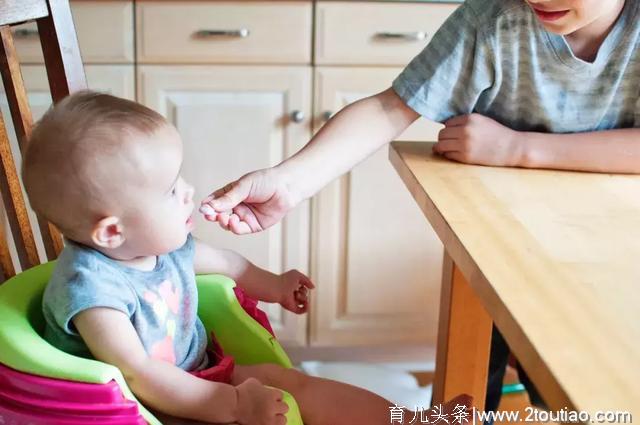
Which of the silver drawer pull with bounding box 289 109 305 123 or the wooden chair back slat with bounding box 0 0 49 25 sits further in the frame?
the silver drawer pull with bounding box 289 109 305 123

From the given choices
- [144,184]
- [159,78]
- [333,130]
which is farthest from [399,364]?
[144,184]

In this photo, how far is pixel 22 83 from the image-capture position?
0.96m

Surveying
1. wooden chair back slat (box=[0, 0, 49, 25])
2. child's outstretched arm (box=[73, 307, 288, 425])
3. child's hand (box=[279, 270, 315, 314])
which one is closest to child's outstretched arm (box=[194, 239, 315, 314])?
child's hand (box=[279, 270, 315, 314])

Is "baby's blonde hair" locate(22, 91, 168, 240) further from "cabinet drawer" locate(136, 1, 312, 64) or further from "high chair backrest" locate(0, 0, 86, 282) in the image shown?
"cabinet drawer" locate(136, 1, 312, 64)

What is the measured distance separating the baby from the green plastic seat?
34mm

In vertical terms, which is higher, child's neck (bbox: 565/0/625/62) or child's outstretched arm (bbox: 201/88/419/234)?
child's neck (bbox: 565/0/625/62)

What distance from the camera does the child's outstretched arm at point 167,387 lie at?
78 cm

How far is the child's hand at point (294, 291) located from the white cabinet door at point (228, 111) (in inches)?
32.3

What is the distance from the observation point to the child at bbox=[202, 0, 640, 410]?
94 centimetres

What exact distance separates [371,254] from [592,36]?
1.04 meters

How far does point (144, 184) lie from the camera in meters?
0.80

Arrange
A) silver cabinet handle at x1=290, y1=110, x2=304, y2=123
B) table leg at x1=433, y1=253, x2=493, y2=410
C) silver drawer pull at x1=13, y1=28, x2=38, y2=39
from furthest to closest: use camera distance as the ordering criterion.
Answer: silver cabinet handle at x1=290, y1=110, x2=304, y2=123, silver drawer pull at x1=13, y1=28, x2=38, y2=39, table leg at x1=433, y1=253, x2=493, y2=410

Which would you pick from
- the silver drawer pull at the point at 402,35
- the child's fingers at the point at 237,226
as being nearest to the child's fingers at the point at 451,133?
the child's fingers at the point at 237,226

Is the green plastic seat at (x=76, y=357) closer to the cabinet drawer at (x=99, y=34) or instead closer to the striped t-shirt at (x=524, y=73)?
the striped t-shirt at (x=524, y=73)
